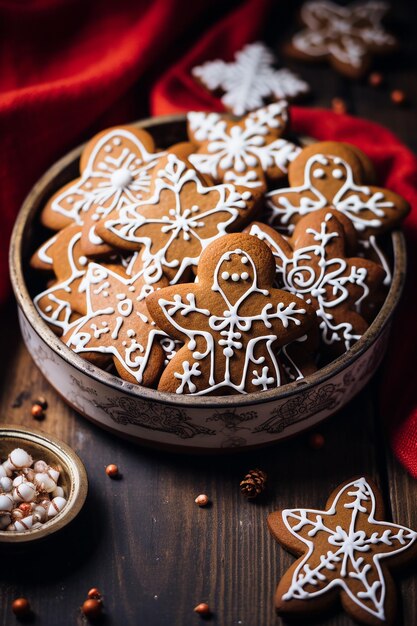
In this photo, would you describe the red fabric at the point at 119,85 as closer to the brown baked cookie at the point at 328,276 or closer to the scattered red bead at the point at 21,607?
the brown baked cookie at the point at 328,276

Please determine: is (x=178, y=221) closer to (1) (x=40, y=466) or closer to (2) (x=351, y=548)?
(1) (x=40, y=466)

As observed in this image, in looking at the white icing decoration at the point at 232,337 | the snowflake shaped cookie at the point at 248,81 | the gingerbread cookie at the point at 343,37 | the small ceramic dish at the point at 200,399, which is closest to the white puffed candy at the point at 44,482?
the small ceramic dish at the point at 200,399

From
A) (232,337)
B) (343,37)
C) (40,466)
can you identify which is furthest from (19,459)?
(343,37)

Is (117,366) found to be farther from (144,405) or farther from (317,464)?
(317,464)

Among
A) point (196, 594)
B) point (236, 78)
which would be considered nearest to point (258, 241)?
point (196, 594)

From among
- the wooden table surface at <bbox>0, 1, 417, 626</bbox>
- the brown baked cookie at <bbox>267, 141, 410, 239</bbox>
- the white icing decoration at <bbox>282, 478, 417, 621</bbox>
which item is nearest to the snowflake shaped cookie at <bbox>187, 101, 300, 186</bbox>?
the brown baked cookie at <bbox>267, 141, 410, 239</bbox>

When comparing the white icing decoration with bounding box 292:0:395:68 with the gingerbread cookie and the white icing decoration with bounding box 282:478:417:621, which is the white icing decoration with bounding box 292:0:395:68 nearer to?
the gingerbread cookie
